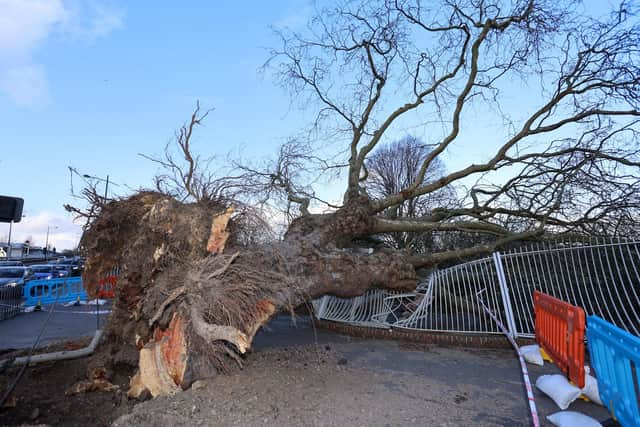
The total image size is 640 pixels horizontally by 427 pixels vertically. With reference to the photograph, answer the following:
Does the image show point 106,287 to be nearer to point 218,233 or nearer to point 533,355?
point 218,233

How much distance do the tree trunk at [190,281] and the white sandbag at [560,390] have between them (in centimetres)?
312

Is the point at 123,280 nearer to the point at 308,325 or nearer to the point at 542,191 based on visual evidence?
the point at 308,325

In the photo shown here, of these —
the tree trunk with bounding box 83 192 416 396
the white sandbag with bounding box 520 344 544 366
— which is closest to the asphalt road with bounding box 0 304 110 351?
the tree trunk with bounding box 83 192 416 396

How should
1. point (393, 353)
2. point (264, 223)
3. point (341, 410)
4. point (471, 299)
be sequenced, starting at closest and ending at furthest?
1. point (341, 410)
2. point (264, 223)
3. point (393, 353)
4. point (471, 299)

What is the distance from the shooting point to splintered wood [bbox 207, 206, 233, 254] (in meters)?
5.16

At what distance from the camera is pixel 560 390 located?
3.87 meters

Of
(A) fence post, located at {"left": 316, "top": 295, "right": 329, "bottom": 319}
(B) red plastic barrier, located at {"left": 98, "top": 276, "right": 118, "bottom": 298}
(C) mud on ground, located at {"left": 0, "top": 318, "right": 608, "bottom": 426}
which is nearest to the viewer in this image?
(C) mud on ground, located at {"left": 0, "top": 318, "right": 608, "bottom": 426}

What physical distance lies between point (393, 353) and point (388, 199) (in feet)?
12.6

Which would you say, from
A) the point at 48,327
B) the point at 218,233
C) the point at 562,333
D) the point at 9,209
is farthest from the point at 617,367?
the point at 48,327

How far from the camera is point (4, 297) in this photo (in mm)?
11906

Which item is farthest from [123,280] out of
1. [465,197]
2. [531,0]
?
[531,0]

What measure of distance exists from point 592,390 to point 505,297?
3081mm

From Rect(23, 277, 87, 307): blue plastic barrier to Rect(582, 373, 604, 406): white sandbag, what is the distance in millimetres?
14045

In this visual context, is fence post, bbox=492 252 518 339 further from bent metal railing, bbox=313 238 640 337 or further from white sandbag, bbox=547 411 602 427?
white sandbag, bbox=547 411 602 427
